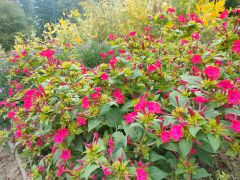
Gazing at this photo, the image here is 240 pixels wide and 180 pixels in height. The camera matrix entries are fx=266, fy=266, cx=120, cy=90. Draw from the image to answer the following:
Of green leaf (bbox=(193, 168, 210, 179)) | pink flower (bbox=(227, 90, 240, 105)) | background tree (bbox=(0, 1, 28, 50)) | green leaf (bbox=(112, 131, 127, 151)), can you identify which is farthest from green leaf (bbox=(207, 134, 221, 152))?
background tree (bbox=(0, 1, 28, 50))

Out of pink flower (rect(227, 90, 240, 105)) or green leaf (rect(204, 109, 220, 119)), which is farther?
green leaf (rect(204, 109, 220, 119))

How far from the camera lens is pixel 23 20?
18.3 metres

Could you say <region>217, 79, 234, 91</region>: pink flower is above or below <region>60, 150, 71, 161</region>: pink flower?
above

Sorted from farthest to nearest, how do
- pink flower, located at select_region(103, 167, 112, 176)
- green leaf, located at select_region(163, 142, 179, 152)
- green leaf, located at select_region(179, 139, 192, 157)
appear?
green leaf, located at select_region(163, 142, 179, 152), green leaf, located at select_region(179, 139, 192, 157), pink flower, located at select_region(103, 167, 112, 176)

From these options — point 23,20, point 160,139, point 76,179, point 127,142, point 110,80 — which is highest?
point 110,80

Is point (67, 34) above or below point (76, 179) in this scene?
below

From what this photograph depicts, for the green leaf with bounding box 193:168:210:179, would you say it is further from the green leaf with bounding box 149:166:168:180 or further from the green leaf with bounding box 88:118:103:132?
the green leaf with bounding box 88:118:103:132

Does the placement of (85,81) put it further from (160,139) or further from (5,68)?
(5,68)

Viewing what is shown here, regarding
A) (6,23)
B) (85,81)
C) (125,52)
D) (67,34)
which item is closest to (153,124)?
(85,81)

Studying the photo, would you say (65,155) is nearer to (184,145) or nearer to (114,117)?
(114,117)

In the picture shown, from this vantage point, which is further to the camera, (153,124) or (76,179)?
(76,179)

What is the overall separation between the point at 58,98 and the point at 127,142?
717 millimetres

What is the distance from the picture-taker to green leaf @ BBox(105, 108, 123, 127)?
2.01 m

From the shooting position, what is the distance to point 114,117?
2041 millimetres
